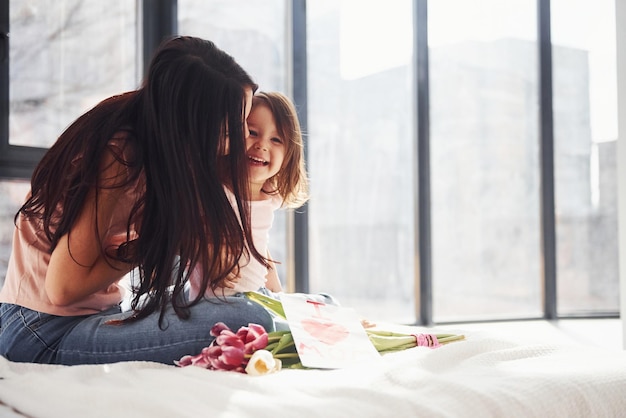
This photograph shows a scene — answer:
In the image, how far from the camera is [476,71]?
3455 mm

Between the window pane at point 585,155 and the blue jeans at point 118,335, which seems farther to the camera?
the window pane at point 585,155

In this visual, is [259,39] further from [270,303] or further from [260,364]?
[260,364]

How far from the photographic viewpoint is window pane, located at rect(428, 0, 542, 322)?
11.0 feet

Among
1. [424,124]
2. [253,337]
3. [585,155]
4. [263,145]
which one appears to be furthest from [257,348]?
[585,155]

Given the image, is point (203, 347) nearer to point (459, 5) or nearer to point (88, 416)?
point (88, 416)

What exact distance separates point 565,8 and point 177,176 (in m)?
3.07

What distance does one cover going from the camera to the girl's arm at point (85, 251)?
1.17 m

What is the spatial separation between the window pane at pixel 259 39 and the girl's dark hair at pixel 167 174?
1684 millimetres

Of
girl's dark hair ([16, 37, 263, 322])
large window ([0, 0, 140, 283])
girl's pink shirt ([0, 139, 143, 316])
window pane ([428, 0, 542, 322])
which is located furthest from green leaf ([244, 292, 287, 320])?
window pane ([428, 0, 542, 322])

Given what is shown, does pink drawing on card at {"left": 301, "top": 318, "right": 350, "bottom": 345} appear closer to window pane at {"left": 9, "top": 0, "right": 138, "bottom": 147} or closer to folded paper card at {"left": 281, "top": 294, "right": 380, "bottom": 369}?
folded paper card at {"left": 281, "top": 294, "right": 380, "bottom": 369}

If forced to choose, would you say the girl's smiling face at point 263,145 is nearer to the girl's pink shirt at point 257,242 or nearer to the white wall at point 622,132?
the girl's pink shirt at point 257,242

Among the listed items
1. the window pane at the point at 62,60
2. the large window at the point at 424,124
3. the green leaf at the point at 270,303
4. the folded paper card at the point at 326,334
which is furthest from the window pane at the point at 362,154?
the folded paper card at the point at 326,334

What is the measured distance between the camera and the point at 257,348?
112 centimetres

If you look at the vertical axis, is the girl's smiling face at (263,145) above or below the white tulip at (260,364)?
above
